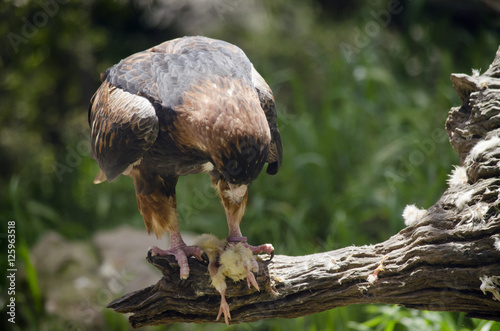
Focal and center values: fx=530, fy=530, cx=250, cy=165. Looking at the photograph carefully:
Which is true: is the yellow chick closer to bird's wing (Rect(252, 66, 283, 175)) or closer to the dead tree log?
the dead tree log

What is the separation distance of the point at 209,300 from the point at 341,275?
0.89m

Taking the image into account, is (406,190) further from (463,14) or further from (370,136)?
(463,14)

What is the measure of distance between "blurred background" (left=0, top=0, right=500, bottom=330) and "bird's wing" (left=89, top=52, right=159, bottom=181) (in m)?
2.37

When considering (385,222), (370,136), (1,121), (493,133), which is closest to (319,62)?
(370,136)

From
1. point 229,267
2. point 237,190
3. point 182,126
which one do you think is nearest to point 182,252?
point 229,267

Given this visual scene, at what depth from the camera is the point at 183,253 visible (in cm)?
354

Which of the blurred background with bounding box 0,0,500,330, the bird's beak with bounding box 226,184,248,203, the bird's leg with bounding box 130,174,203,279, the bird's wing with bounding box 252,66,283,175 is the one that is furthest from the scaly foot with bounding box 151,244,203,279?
the blurred background with bounding box 0,0,500,330

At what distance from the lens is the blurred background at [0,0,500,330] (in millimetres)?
6320

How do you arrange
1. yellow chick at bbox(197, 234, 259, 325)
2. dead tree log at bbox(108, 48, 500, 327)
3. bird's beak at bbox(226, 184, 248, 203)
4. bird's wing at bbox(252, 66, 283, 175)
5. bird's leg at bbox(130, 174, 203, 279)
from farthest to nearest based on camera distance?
1. bird's leg at bbox(130, 174, 203, 279)
2. bird's wing at bbox(252, 66, 283, 175)
3. yellow chick at bbox(197, 234, 259, 325)
4. bird's beak at bbox(226, 184, 248, 203)
5. dead tree log at bbox(108, 48, 500, 327)

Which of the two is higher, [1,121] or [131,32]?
[131,32]

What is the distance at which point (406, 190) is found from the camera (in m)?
6.10

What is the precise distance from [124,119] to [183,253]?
3.25ft

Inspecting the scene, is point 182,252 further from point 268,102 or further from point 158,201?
point 268,102

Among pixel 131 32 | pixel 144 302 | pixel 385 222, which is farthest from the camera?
pixel 131 32
